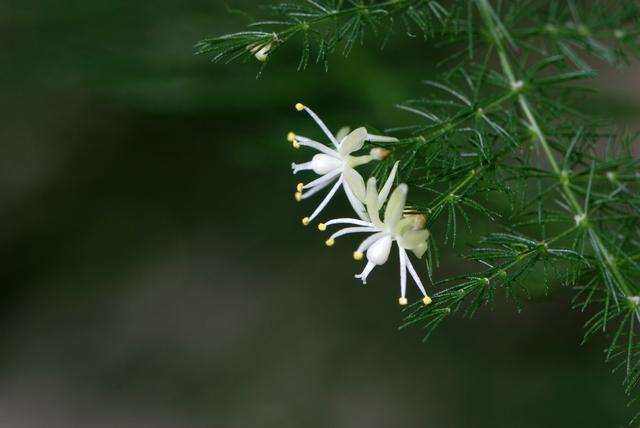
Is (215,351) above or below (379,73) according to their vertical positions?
below

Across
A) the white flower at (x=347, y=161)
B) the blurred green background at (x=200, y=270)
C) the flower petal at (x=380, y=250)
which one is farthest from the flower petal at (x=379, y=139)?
the blurred green background at (x=200, y=270)

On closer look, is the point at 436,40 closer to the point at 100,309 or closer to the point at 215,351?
the point at 215,351

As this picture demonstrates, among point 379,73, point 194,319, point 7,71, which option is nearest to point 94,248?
point 194,319

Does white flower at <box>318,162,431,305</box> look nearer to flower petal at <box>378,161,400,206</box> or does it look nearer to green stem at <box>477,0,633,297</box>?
flower petal at <box>378,161,400,206</box>

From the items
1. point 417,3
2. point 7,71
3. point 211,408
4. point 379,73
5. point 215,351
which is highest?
point 7,71

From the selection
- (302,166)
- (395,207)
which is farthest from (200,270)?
(395,207)

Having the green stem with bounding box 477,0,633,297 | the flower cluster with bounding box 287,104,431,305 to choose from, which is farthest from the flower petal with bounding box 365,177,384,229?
the green stem with bounding box 477,0,633,297
